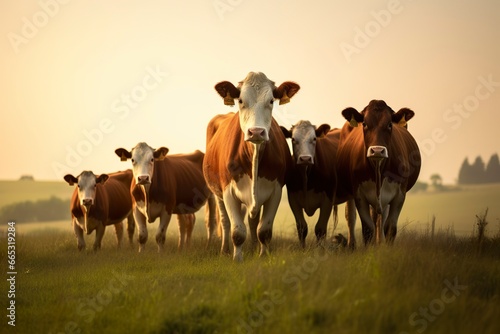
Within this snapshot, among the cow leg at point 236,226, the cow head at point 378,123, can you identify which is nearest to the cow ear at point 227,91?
the cow leg at point 236,226

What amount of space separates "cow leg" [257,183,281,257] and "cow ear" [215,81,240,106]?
1.67 metres

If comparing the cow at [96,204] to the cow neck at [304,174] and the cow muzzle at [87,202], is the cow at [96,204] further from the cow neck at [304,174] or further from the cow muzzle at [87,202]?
the cow neck at [304,174]

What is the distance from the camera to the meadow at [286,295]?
718 centimetres

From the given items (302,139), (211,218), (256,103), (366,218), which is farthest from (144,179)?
(366,218)

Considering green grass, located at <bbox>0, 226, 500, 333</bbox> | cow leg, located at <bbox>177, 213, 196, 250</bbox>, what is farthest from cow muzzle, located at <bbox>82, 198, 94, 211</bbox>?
green grass, located at <bbox>0, 226, 500, 333</bbox>

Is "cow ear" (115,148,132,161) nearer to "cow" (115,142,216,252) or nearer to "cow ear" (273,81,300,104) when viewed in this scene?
"cow" (115,142,216,252)

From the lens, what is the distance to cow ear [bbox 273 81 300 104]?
37.0 feet

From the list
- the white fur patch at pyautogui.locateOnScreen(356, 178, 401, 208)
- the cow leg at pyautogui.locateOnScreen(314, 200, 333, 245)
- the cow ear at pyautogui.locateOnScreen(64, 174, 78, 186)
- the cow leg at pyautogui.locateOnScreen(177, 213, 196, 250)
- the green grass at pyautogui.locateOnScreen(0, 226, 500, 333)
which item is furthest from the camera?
the cow leg at pyautogui.locateOnScreen(177, 213, 196, 250)

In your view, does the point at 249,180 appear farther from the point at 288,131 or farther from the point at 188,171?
the point at 188,171

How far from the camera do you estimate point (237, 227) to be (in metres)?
11.3

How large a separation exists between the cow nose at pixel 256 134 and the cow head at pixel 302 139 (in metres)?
1.84

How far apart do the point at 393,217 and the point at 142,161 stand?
5.95 meters

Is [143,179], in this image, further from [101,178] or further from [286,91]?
[286,91]

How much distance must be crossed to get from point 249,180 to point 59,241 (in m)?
8.36
